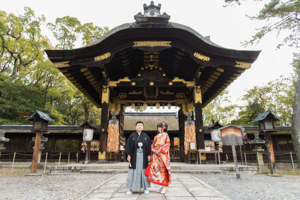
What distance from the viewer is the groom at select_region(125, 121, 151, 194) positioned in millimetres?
3266

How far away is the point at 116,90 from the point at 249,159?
9.60 metres

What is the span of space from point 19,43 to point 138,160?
19286 mm

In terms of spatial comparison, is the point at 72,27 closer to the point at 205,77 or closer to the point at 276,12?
the point at 205,77

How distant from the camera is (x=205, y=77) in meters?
8.94

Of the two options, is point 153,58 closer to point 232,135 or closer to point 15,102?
point 232,135

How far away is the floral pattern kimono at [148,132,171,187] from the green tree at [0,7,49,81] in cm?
1846

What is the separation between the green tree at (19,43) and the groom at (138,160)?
1816 centimetres

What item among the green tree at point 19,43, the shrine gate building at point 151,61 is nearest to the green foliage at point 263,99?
the shrine gate building at point 151,61

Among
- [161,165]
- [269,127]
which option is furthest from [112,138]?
[269,127]

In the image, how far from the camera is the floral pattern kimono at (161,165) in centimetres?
334

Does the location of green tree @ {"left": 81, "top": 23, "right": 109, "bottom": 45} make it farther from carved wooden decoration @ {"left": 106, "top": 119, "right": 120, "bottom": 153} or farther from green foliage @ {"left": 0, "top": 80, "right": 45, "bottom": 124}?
carved wooden decoration @ {"left": 106, "top": 119, "right": 120, "bottom": 153}

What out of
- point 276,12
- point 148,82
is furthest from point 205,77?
point 276,12

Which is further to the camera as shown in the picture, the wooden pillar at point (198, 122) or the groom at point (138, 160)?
the wooden pillar at point (198, 122)

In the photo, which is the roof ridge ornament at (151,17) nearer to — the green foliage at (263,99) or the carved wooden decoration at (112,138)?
the carved wooden decoration at (112,138)
